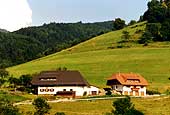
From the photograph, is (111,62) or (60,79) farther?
(111,62)

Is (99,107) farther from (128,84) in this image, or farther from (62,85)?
(128,84)

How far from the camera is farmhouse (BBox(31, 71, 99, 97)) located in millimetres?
114606

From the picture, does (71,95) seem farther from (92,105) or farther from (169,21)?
(169,21)

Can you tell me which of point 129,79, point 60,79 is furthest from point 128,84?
point 60,79

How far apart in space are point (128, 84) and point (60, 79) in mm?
15975

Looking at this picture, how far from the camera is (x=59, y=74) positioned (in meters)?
119

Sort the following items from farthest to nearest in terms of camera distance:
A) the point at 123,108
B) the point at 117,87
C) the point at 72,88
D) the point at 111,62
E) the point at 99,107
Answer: the point at 111,62 < the point at 117,87 < the point at 72,88 < the point at 99,107 < the point at 123,108

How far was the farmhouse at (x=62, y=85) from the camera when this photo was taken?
376 ft

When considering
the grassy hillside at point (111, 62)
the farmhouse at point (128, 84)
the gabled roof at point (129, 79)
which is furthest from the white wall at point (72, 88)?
the grassy hillside at point (111, 62)

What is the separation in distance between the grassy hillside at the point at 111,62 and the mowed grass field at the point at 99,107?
84.0 feet

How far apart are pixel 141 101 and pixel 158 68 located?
49.4 metres

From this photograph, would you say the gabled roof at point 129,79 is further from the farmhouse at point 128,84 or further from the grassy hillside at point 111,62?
the grassy hillside at point 111,62

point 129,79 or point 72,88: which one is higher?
point 129,79

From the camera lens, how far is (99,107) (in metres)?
84.0
